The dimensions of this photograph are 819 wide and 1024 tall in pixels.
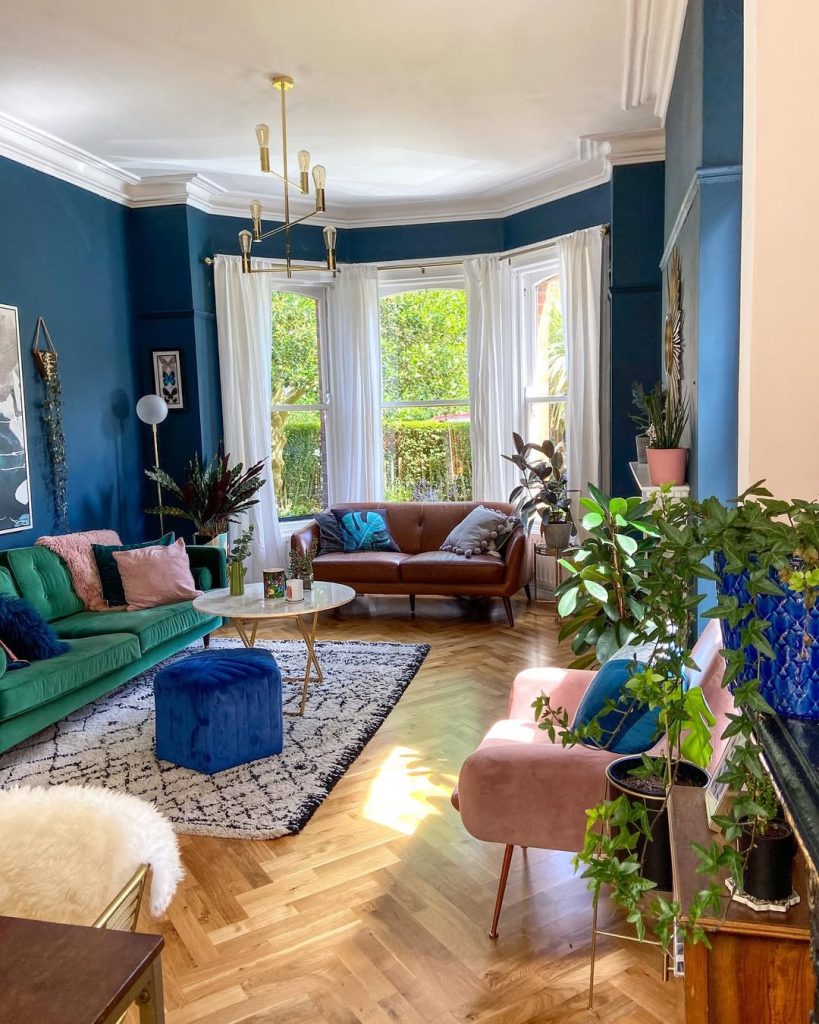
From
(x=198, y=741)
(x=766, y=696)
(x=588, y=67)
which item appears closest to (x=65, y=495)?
(x=198, y=741)

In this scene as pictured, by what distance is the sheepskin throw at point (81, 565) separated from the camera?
4.68 metres

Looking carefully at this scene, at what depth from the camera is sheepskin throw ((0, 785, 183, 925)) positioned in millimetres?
1386

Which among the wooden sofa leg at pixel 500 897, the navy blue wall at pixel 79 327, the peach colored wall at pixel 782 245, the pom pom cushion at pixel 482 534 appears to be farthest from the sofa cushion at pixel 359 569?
the peach colored wall at pixel 782 245

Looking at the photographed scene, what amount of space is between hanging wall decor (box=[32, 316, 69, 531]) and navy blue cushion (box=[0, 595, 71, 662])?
143 cm

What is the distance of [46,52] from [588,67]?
8.43 feet

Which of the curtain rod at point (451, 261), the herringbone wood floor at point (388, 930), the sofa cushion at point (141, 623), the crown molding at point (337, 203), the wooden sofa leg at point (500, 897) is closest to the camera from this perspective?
the herringbone wood floor at point (388, 930)

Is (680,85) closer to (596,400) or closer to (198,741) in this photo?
(596,400)

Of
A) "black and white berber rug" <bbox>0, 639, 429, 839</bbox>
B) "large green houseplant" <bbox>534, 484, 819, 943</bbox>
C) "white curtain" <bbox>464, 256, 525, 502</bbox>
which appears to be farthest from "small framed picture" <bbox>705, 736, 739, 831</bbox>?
"white curtain" <bbox>464, 256, 525, 502</bbox>

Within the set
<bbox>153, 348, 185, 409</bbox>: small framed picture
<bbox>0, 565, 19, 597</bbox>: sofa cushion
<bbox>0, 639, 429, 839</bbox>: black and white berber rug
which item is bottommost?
<bbox>0, 639, 429, 839</bbox>: black and white berber rug

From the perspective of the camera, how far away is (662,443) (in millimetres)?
3451

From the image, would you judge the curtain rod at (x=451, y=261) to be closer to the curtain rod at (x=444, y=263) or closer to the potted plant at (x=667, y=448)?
the curtain rod at (x=444, y=263)

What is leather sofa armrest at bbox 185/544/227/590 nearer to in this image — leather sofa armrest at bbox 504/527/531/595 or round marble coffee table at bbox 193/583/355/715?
round marble coffee table at bbox 193/583/355/715

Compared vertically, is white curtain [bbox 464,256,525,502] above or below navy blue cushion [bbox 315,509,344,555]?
above

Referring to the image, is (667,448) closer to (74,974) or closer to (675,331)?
(675,331)
